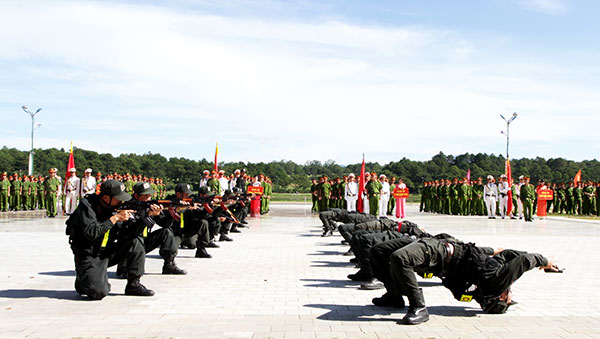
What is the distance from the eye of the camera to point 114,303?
6.97m

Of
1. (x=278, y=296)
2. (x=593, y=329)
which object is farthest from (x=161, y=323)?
(x=593, y=329)

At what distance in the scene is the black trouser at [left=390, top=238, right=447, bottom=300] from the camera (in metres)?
6.14

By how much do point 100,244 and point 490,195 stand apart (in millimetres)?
23942

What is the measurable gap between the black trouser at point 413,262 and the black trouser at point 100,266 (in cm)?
352

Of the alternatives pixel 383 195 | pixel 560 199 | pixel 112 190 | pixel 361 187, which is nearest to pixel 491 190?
pixel 383 195

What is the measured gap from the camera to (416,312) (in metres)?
6.03

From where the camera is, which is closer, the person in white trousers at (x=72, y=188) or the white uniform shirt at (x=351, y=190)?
the person in white trousers at (x=72, y=188)

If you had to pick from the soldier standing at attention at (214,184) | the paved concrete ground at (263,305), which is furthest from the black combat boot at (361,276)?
the soldier standing at attention at (214,184)

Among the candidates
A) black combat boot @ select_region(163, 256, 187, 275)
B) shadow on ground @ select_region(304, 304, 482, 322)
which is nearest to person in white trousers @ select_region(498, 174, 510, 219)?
black combat boot @ select_region(163, 256, 187, 275)

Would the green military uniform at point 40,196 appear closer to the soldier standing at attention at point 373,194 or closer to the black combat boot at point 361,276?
the soldier standing at attention at point 373,194

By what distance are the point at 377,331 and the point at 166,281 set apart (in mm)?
4127

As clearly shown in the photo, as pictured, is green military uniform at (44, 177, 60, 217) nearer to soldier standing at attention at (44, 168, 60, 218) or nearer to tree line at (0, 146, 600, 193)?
soldier standing at attention at (44, 168, 60, 218)

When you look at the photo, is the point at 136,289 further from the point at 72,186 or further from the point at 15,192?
the point at 15,192

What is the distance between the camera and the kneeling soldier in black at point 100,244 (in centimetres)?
708
